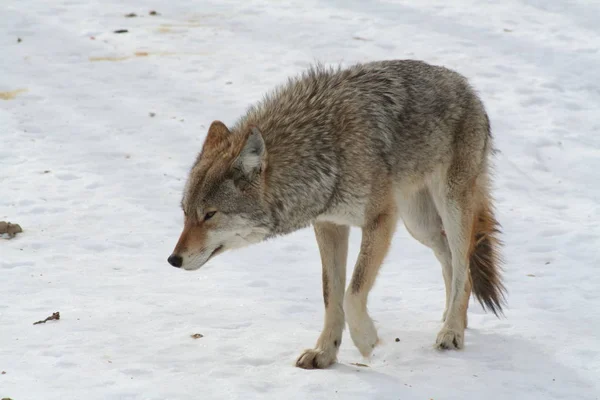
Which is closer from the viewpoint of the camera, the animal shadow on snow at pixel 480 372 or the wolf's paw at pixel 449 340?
the animal shadow on snow at pixel 480 372

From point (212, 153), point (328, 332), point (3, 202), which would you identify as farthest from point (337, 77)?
point (3, 202)

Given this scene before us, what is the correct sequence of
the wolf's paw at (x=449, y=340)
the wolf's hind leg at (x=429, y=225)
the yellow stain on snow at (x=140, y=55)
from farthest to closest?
the yellow stain on snow at (x=140, y=55) < the wolf's hind leg at (x=429, y=225) < the wolf's paw at (x=449, y=340)

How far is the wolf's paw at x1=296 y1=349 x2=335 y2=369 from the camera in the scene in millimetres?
5129

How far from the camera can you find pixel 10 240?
7.07 metres

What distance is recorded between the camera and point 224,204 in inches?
191

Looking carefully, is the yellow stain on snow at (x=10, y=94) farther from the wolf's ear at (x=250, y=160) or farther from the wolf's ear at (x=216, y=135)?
the wolf's ear at (x=250, y=160)

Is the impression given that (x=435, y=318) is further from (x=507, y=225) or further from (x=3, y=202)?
(x=3, y=202)

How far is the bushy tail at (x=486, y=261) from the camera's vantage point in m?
5.92

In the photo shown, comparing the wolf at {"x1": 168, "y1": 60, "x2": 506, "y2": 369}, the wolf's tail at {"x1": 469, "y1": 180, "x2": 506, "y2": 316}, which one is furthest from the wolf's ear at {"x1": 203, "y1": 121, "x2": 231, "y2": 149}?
the wolf's tail at {"x1": 469, "y1": 180, "x2": 506, "y2": 316}

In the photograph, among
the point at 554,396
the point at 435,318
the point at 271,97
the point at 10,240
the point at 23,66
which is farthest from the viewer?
the point at 23,66

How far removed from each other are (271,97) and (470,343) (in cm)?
212

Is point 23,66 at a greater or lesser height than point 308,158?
lesser

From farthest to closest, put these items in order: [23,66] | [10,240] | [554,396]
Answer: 1. [23,66]
2. [10,240]
3. [554,396]

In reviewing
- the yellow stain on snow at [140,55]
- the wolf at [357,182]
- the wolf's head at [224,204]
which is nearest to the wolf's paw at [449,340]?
the wolf at [357,182]
